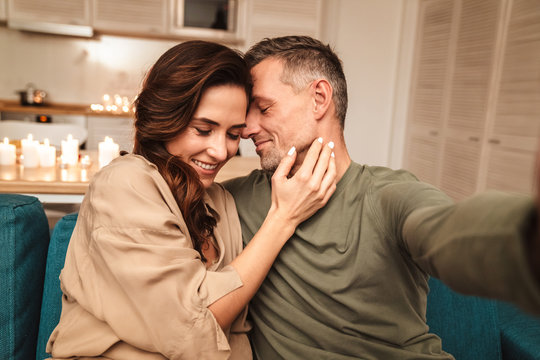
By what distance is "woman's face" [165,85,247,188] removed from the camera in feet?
3.45

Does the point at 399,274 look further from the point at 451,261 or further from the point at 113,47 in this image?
the point at 113,47

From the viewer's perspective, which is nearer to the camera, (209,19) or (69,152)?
(69,152)

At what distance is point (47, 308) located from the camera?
3.66 ft

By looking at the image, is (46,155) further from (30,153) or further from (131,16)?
(131,16)

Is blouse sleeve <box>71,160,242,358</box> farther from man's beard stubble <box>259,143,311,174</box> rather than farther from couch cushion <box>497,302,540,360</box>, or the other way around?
couch cushion <box>497,302,540,360</box>

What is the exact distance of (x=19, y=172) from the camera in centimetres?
196

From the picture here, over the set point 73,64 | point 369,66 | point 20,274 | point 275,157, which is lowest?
point 20,274

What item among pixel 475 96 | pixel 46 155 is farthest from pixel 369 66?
pixel 46 155

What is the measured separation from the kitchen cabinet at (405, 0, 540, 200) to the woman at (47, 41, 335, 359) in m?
2.45

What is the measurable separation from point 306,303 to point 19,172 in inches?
62.3

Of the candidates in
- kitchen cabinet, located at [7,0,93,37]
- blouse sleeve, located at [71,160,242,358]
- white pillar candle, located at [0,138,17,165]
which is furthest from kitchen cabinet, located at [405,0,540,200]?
kitchen cabinet, located at [7,0,93,37]

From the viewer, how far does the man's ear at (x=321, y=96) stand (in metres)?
1.23

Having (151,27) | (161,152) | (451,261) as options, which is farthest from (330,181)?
(151,27)

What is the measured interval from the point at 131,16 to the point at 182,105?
4.42 meters
